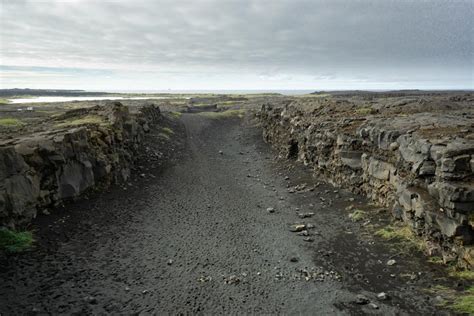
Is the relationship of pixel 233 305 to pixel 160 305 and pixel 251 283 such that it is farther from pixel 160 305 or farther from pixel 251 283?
pixel 160 305

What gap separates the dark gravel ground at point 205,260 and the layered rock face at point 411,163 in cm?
148

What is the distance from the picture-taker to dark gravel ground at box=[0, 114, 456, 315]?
1245 cm

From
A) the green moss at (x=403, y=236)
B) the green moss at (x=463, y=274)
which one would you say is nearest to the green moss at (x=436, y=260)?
the green moss at (x=403, y=236)

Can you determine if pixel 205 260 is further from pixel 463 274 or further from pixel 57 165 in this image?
pixel 463 274

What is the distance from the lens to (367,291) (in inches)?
526

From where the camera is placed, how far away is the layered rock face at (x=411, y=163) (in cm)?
1420

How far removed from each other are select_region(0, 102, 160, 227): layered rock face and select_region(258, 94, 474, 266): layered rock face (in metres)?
17.5

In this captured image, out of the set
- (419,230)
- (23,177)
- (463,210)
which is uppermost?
(23,177)

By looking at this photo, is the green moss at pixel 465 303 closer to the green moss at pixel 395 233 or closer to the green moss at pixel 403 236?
the green moss at pixel 403 236

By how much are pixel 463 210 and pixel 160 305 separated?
512 inches

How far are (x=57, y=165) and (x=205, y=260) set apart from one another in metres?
10.5

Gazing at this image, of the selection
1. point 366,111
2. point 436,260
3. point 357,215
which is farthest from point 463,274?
point 366,111

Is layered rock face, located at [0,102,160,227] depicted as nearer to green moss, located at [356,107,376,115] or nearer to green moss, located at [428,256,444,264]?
green moss, located at [428,256,444,264]

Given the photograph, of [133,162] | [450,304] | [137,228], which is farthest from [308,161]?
[450,304]
